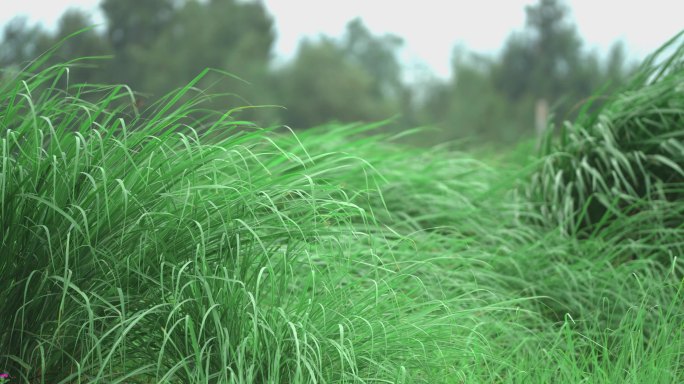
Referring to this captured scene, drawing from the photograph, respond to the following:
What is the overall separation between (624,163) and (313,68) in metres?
42.4

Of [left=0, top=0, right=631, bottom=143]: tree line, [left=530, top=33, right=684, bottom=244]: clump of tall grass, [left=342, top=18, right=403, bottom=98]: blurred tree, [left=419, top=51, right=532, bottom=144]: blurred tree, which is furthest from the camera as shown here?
[left=342, top=18, right=403, bottom=98]: blurred tree

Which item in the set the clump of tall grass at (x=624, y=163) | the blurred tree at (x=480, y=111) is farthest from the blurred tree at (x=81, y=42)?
the clump of tall grass at (x=624, y=163)

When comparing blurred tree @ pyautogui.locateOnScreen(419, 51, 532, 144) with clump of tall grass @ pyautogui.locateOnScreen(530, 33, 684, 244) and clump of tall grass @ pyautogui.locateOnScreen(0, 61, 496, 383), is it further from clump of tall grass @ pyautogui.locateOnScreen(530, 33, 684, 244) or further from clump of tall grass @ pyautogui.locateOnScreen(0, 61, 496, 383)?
clump of tall grass @ pyautogui.locateOnScreen(0, 61, 496, 383)

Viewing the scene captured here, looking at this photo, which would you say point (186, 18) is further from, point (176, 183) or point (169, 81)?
point (176, 183)

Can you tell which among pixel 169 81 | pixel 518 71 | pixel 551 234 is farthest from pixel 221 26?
pixel 551 234

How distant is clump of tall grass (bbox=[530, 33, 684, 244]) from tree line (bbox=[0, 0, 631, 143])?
28.5 metres

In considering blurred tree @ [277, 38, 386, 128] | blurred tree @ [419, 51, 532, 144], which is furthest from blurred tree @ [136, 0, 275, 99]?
blurred tree @ [419, 51, 532, 144]

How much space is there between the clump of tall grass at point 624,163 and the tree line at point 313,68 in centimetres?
2855

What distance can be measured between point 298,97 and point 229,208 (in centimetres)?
4270

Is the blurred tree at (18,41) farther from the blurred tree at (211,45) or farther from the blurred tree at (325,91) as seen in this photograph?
the blurred tree at (325,91)

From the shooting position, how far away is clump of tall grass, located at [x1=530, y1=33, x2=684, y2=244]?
3.75 metres

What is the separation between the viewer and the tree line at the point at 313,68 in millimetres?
35938

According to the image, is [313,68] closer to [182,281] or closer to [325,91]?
[325,91]

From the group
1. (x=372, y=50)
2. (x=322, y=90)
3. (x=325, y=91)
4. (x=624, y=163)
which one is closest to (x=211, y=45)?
(x=322, y=90)
